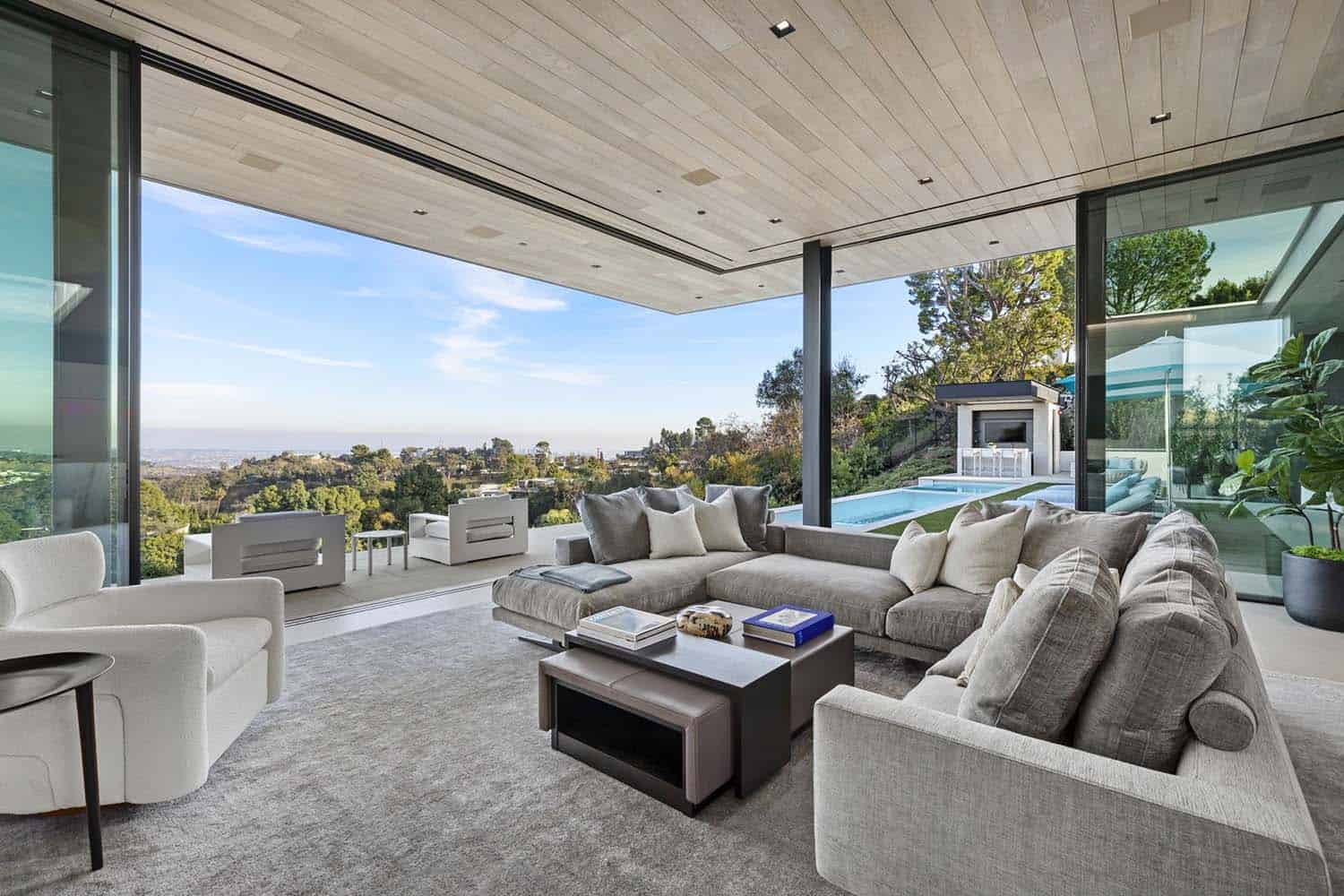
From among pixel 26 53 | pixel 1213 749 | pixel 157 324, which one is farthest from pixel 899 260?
pixel 157 324

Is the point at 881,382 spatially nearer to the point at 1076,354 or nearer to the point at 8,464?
the point at 1076,354

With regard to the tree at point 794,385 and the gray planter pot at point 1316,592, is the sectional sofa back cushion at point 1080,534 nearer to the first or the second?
the gray planter pot at point 1316,592

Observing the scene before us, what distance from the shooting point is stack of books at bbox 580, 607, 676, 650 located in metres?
2.37

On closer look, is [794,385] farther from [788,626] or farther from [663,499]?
[788,626]

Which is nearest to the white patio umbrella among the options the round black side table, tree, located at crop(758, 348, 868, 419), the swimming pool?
the swimming pool

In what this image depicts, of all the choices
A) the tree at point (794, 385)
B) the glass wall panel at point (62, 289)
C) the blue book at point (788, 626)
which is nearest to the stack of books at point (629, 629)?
the blue book at point (788, 626)

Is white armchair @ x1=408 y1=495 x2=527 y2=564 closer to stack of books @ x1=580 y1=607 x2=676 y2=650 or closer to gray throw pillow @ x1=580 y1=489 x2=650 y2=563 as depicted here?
gray throw pillow @ x1=580 y1=489 x2=650 y2=563

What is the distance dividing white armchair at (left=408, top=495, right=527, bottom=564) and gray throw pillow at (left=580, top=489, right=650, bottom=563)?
2294mm

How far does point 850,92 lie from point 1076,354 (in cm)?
274

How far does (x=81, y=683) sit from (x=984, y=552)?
11.1ft

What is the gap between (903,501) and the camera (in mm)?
10977

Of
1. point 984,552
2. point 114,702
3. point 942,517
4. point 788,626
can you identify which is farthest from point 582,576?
point 942,517

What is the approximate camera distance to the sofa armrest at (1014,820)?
995 millimetres

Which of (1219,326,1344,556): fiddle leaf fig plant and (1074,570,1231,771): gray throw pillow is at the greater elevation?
(1219,326,1344,556): fiddle leaf fig plant
